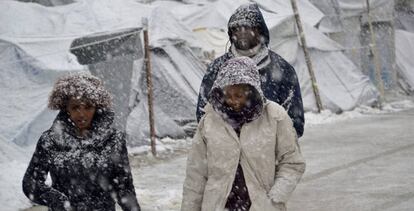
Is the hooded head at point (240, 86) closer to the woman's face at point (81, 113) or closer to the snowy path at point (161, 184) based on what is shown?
the woman's face at point (81, 113)

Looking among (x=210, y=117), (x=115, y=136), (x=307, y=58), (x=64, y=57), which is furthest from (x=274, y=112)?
(x=307, y=58)

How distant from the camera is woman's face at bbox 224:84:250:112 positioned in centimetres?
315

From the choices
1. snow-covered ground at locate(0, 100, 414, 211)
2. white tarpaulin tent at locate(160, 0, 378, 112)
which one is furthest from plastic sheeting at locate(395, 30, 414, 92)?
snow-covered ground at locate(0, 100, 414, 211)

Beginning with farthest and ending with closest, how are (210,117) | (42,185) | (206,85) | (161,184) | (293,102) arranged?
(161,184), (206,85), (293,102), (210,117), (42,185)

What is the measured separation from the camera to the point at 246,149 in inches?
122

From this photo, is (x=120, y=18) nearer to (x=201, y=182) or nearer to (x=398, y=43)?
(x=201, y=182)

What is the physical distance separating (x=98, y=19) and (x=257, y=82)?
9.39 m

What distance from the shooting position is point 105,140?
3188 millimetres

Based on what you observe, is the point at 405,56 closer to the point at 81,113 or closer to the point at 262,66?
the point at 262,66

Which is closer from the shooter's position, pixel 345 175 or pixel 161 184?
pixel 161 184

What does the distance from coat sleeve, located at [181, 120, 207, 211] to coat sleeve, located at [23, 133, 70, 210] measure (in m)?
0.60

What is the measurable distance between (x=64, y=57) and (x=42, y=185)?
7.18 metres

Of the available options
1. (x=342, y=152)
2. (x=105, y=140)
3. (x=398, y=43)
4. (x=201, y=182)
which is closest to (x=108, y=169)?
(x=105, y=140)

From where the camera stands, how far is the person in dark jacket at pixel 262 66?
13.4 ft
